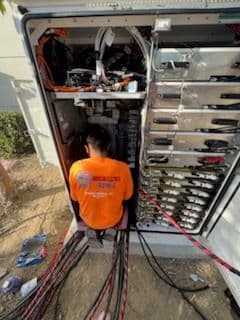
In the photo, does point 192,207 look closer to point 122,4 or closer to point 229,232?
point 229,232

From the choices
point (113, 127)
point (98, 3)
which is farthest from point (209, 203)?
point (98, 3)

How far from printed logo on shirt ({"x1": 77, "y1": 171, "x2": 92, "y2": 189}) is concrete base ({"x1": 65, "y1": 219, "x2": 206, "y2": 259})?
30.3 inches

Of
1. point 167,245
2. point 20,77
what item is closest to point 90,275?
point 167,245

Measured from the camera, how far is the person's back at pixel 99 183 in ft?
5.24

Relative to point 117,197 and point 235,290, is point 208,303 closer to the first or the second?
point 235,290

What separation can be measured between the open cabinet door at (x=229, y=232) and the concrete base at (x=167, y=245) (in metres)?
0.24

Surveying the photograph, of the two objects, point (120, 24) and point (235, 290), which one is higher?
point (120, 24)

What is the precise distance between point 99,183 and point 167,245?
104cm

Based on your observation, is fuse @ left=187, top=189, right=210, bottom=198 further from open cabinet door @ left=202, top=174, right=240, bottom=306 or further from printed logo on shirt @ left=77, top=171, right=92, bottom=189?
printed logo on shirt @ left=77, top=171, right=92, bottom=189

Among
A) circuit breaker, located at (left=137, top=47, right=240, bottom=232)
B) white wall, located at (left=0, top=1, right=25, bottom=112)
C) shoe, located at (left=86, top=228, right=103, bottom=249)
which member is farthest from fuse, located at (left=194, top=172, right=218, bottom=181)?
white wall, located at (left=0, top=1, right=25, bottom=112)

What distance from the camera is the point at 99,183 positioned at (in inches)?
65.1

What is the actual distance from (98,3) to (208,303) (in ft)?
7.60

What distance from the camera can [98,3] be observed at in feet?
3.63

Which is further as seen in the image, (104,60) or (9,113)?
(9,113)
